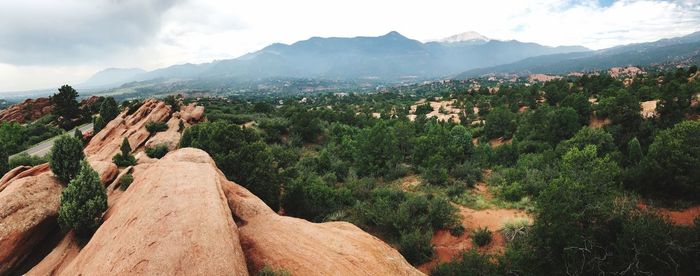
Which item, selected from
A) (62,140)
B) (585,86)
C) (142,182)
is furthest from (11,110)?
(585,86)

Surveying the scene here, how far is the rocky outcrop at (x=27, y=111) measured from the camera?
73375 mm

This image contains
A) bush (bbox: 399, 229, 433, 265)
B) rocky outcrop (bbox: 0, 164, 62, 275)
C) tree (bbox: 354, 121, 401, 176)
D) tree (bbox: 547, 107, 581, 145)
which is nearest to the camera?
rocky outcrop (bbox: 0, 164, 62, 275)

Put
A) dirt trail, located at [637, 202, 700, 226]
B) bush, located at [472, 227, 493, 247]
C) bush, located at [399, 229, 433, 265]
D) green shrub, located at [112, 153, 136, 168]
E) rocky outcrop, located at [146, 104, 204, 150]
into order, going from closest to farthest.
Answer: bush, located at [399, 229, 433, 265]
dirt trail, located at [637, 202, 700, 226]
bush, located at [472, 227, 493, 247]
green shrub, located at [112, 153, 136, 168]
rocky outcrop, located at [146, 104, 204, 150]

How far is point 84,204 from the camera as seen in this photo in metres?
13.3

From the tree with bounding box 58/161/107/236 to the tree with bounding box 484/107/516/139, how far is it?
2293 inches

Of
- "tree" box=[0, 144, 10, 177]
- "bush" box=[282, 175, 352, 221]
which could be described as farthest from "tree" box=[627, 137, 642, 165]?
"tree" box=[0, 144, 10, 177]

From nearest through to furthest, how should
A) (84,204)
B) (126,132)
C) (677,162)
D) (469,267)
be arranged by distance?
(84,204)
(469,267)
(677,162)
(126,132)

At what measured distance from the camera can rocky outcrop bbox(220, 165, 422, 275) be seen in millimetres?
11438

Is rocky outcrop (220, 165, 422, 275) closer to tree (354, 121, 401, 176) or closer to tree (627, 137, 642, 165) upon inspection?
tree (354, 121, 401, 176)

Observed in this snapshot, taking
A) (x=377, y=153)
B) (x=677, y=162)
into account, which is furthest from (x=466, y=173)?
(x=677, y=162)

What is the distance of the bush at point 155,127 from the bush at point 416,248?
39.5 m

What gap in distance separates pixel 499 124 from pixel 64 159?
197 ft

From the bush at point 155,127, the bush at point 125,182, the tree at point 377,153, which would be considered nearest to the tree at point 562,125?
the tree at point 377,153

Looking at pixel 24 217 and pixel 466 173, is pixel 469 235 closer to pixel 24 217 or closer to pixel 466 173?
pixel 466 173
